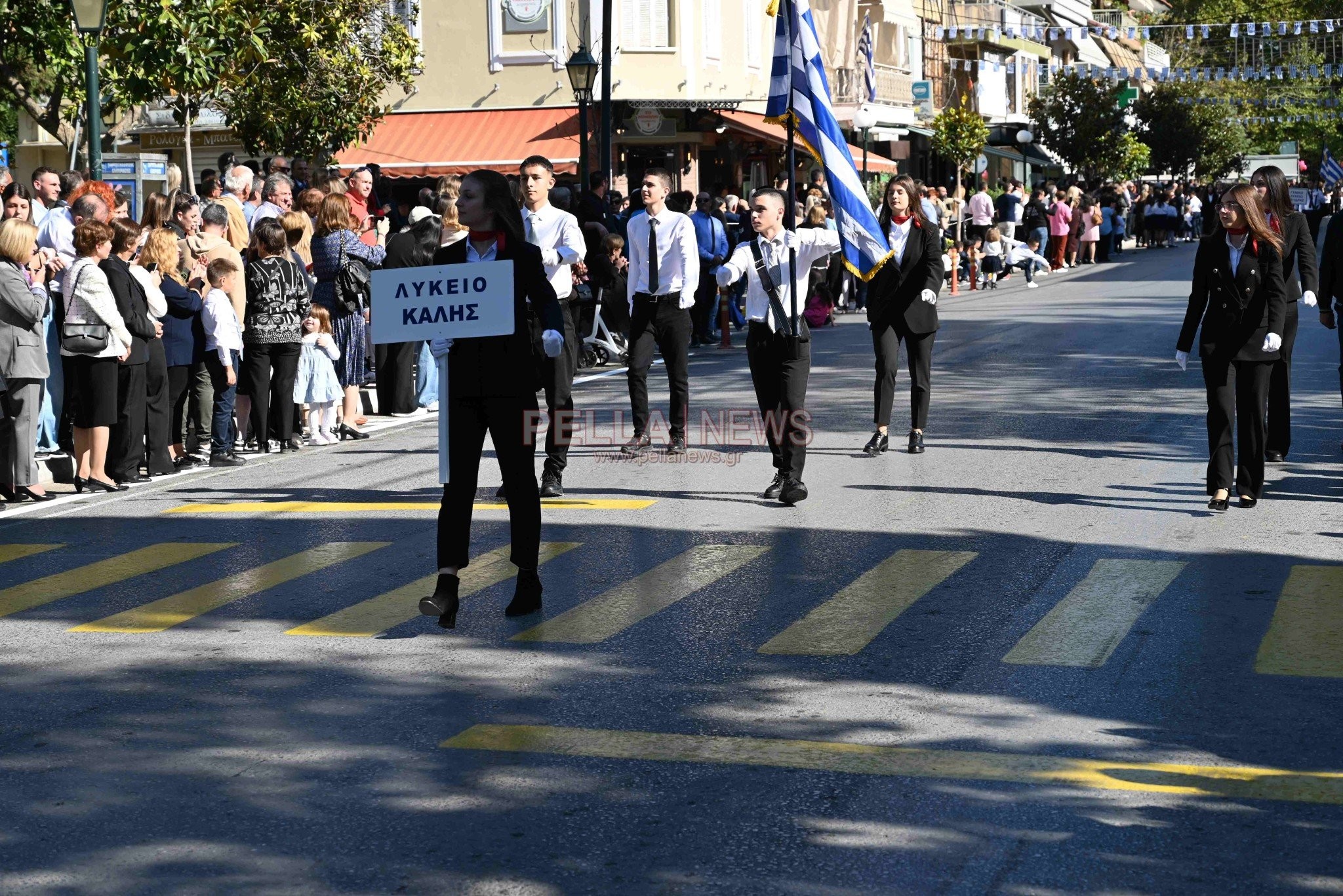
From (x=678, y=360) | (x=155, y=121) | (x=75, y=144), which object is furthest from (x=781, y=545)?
(x=155, y=121)

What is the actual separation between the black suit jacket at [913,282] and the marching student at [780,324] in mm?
1657

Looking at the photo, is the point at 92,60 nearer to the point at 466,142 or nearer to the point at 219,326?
the point at 219,326

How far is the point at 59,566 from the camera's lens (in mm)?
9578

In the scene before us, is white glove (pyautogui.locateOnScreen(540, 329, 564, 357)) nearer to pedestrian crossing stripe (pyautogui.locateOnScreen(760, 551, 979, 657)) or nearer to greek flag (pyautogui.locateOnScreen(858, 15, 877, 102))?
pedestrian crossing stripe (pyautogui.locateOnScreen(760, 551, 979, 657))

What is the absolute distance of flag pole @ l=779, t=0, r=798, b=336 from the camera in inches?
436

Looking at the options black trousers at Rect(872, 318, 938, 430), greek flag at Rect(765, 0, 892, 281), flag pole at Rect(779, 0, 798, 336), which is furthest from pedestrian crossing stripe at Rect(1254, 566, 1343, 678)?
black trousers at Rect(872, 318, 938, 430)

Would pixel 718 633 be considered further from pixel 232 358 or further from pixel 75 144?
pixel 75 144

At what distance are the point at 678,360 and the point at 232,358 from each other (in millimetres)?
3227

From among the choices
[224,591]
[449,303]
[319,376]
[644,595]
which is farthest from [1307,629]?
[319,376]

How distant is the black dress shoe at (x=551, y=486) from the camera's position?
1141 centimetres

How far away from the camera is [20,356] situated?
11.3 meters

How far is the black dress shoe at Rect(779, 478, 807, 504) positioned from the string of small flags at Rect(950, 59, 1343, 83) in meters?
48.4

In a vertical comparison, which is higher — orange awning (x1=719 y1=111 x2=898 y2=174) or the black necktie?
orange awning (x1=719 y1=111 x2=898 y2=174)

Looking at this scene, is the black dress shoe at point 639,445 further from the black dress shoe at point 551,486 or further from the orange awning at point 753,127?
the orange awning at point 753,127
